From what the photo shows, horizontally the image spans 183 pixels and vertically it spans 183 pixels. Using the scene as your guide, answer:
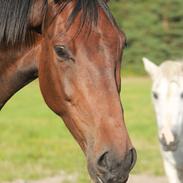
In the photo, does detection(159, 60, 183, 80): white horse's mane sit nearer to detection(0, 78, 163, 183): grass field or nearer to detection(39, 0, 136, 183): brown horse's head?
detection(0, 78, 163, 183): grass field

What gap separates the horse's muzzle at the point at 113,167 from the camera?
255 cm

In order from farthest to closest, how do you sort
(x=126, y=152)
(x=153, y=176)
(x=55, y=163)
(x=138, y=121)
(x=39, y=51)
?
(x=138, y=121)
(x=55, y=163)
(x=153, y=176)
(x=39, y=51)
(x=126, y=152)

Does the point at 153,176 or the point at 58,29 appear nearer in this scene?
the point at 58,29

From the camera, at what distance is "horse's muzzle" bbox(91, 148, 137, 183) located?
255 cm

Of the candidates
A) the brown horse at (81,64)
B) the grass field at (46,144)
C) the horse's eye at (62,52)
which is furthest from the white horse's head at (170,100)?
the horse's eye at (62,52)

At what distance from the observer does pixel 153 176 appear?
25.7 ft

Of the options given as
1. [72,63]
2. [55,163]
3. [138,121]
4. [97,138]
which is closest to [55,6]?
[72,63]

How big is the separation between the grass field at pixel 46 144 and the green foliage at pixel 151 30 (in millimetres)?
17793

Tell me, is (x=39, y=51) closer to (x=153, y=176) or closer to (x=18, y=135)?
(x=153, y=176)

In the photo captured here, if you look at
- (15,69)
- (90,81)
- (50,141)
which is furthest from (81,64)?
(50,141)

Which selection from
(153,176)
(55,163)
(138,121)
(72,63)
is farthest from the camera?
(138,121)

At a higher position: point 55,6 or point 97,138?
point 55,6

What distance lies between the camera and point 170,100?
616cm

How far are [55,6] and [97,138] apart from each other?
714 millimetres
